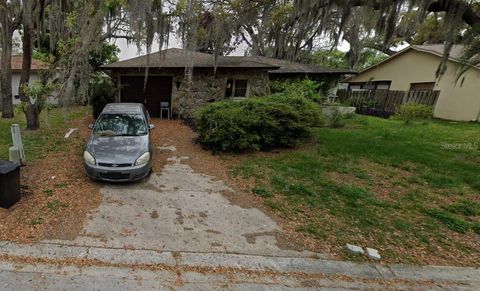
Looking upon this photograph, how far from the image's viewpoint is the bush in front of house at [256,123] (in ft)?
24.8

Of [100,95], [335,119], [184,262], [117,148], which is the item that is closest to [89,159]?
[117,148]

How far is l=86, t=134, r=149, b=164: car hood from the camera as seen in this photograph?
5.27 meters

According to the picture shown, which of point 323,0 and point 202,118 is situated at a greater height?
point 323,0

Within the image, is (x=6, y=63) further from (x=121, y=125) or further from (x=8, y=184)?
(x=8, y=184)

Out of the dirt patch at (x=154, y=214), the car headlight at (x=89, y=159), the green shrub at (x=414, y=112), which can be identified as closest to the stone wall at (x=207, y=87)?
the green shrub at (x=414, y=112)

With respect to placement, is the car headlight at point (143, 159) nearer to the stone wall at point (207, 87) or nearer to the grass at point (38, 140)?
the grass at point (38, 140)

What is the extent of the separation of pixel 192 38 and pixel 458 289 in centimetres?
870

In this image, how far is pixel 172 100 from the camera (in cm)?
1306

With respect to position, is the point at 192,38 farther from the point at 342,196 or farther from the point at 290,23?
the point at 342,196

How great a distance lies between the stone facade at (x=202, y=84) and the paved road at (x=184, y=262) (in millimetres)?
8915

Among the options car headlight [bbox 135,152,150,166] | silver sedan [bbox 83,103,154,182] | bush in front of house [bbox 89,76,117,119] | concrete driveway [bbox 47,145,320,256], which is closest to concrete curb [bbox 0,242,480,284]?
concrete driveway [bbox 47,145,320,256]

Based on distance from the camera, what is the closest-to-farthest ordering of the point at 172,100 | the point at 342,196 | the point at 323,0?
the point at 342,196 → the point at 323,0 → the point at 172,100

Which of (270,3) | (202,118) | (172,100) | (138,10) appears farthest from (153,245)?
(172,100)

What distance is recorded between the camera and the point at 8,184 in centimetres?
414
